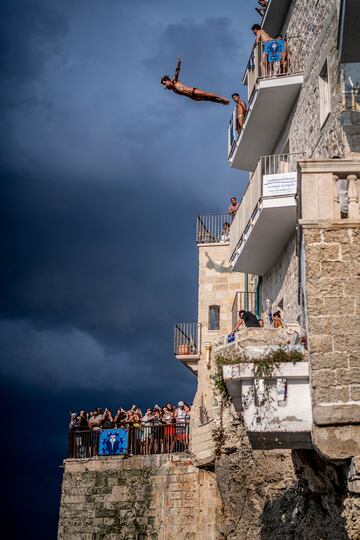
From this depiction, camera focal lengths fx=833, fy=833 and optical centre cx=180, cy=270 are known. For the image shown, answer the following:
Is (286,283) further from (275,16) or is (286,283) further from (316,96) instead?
(275,16)

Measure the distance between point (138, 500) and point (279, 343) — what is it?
45.6 feet

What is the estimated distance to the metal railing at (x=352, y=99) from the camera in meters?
13.6

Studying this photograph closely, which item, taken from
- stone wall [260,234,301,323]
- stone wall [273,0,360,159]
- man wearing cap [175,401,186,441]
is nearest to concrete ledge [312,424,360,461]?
stone wall [273,0,360,159]

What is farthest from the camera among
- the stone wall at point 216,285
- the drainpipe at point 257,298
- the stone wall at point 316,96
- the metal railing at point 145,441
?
the stone wall at point 216,285

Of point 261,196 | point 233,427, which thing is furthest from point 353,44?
point 233,427

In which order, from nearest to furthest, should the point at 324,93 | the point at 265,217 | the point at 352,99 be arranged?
the point at 352,99 → the point at 324,93 → the point at 265,217

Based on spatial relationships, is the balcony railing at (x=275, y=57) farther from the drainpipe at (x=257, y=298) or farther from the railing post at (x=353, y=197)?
the railing post at (x=353, y=197)

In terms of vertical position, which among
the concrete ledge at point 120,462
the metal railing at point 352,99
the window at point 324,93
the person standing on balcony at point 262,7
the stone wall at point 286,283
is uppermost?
the person standing on balcony at point 262,7

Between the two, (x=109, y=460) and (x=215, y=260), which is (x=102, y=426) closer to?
(x=109, y=460)

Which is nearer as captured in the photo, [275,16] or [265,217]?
[265,217]

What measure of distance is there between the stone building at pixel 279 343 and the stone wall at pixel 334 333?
1 cm

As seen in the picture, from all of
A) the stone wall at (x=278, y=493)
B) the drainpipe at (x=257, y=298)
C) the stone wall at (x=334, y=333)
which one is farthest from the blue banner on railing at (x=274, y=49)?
the stone wall at (x=334, y=333)

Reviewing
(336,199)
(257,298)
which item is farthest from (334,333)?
(257,298)

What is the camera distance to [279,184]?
1606 cm
